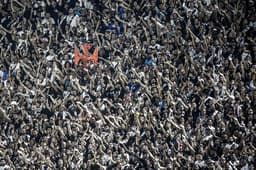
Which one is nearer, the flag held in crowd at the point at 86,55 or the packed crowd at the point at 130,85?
the packed crowd at the point at 130,85

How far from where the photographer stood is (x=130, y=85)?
11852 mm

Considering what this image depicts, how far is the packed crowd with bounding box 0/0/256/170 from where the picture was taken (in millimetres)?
11266

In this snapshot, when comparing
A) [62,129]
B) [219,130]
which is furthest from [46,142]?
[219,130]

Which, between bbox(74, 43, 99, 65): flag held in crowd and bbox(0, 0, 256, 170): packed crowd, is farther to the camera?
bbox(74, 43, 99, 65): flag held in crowd

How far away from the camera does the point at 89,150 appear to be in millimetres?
11531

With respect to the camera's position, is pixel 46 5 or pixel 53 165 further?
pixel 46 5

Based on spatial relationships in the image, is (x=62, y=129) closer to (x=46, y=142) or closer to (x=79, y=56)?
(x=46, y=142)

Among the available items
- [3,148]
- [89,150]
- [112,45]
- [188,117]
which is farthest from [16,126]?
[188,117]

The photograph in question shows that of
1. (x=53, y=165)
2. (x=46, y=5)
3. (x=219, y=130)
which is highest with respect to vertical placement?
(x=46, y=5)

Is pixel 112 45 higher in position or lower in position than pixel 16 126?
higher

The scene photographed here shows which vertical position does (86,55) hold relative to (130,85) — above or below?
above

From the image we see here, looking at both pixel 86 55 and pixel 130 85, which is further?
pixel 86 55

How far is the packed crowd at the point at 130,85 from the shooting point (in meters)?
11.3

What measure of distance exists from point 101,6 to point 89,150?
2.88m
